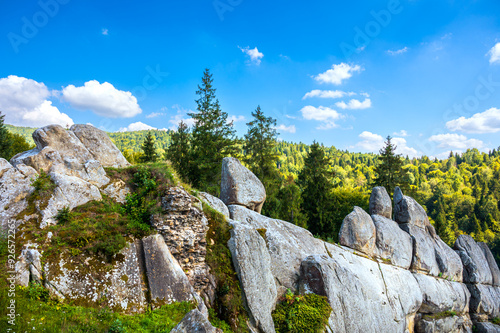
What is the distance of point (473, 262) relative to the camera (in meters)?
29.5

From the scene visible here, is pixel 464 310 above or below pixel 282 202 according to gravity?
below

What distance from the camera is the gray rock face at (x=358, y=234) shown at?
20.8 metres

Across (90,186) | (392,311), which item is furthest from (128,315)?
(392,311)

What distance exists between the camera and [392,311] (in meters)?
18.8

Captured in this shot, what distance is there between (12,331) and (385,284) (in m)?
21.8

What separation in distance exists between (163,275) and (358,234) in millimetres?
16440

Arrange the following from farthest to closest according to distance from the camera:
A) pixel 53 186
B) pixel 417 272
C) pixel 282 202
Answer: pixel 282 202 → pixel 417 272 → pixel 53 186

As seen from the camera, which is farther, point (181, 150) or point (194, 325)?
point (181, 150)

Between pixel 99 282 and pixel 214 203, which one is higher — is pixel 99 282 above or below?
below

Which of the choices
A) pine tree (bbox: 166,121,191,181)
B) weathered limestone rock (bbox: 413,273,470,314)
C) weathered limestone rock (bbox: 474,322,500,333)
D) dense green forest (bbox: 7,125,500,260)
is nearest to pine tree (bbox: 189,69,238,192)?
pine tree (bbox: 166,121,191,181)

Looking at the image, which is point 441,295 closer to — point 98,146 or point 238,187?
point 238,187

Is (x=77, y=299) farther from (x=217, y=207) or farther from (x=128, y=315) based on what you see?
(x=217, y=207)

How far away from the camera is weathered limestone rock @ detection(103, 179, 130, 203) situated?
12.3 metres

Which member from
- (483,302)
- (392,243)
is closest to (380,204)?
(392,243)
